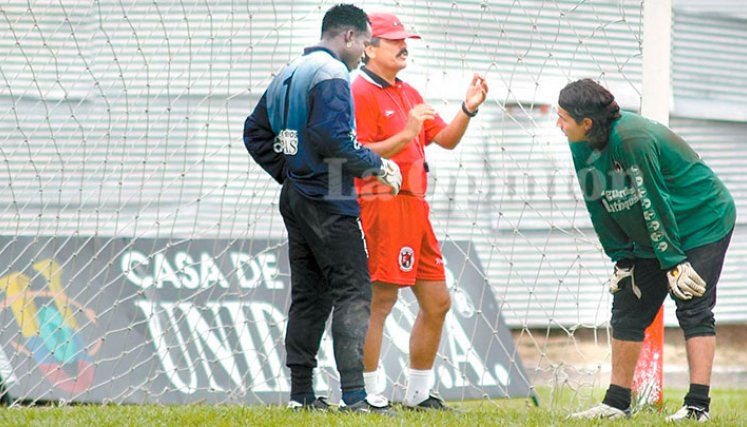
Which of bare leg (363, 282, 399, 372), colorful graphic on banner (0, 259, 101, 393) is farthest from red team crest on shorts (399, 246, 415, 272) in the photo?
colorful graphic on banner (0, 259, 101, 393)

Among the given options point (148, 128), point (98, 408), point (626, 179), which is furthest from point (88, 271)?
point (626, 179)

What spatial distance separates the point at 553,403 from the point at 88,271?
2.88 metres

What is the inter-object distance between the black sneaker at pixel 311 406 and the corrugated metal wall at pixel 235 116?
2046mm

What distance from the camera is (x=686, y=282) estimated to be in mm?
5121

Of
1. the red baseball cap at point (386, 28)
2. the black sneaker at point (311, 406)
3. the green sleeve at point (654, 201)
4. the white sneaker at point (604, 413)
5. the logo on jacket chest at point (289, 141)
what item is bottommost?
the white sneaker at point (604, 413)

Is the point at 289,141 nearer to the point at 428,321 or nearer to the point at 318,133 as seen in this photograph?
the point at 318,133

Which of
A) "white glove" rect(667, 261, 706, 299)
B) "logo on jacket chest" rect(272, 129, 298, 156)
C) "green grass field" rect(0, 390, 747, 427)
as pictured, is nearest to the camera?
"green grass field" rect(0, 390, 747, 427)

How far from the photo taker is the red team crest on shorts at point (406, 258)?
5.70m

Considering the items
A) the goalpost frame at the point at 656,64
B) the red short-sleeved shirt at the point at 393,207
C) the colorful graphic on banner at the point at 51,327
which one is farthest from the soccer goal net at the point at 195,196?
the red short-sleeved shirt at the point at 393,207

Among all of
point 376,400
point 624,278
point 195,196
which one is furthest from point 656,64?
point 195,196

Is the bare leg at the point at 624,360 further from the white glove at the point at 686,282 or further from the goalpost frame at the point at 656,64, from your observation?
the goalpost frame at the point at 656,64

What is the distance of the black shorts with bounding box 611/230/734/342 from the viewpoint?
5.20 m

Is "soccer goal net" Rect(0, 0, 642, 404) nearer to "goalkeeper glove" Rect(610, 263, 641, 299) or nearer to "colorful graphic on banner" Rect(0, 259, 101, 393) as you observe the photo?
"colorful graphic on banner" Rect(0, 259, 101, 393)

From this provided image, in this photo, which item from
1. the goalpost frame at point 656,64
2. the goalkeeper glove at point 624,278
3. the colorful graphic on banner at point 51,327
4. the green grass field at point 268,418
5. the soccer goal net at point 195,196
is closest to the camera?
the green grass field at point 268,418
